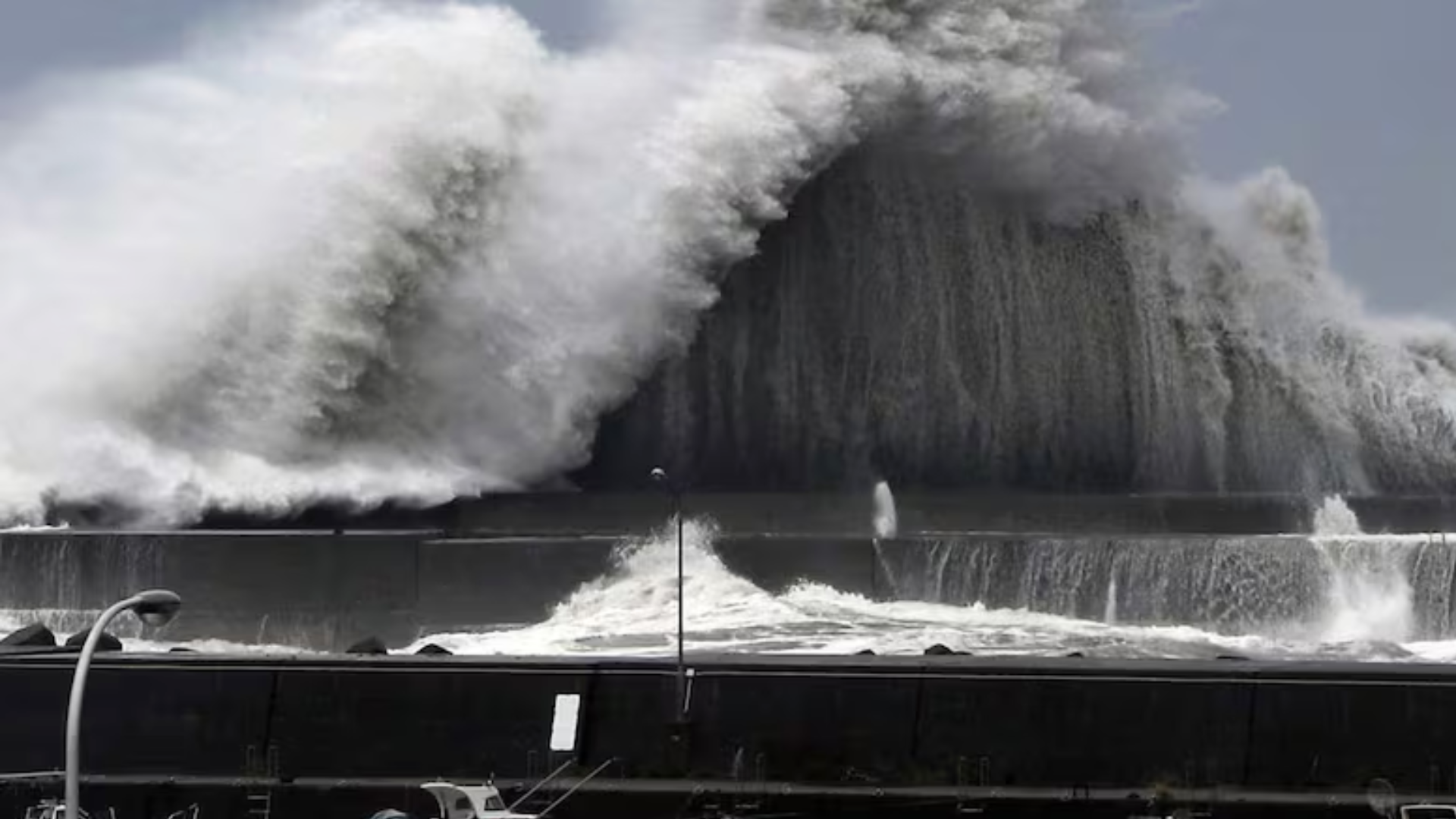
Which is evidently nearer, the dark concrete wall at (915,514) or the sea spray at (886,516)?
the dark concrete wall at (915,514)

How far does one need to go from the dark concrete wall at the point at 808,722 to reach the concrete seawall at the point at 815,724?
0.05 ft

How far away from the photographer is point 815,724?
16250 mm

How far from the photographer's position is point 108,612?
479 inches

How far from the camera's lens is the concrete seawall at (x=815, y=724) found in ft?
52.0

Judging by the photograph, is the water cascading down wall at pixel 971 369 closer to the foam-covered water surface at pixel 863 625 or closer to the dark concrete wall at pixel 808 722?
the foam-covered water surface at pixel 863 625

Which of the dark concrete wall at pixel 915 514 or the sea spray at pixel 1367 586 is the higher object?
the dark concrete wall at pixel 915 514

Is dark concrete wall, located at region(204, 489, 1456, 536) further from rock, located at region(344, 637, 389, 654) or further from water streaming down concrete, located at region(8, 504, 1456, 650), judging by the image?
rock, located at region(344, 637, 389, 654)

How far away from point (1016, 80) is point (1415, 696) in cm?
2135

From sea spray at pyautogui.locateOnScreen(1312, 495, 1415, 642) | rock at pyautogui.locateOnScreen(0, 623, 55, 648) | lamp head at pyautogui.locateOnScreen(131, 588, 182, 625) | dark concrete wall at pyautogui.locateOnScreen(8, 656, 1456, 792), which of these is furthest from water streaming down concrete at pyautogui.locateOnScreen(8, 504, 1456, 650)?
lamp head at pyautogui.locateOnScreen(131, 588, 182, 625)

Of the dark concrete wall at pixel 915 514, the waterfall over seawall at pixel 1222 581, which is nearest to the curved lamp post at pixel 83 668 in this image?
the waterfall over seawall at pixel 1222 581

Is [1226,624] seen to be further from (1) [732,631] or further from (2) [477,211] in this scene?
(2) [477,211]

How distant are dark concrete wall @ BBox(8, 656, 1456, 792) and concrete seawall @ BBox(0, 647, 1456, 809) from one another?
0.01m

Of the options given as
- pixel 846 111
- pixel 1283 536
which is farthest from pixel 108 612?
pixel 846 111

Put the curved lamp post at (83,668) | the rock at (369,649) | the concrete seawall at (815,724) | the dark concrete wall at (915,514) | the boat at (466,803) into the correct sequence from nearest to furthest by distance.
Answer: the curved lamp post at (83,668) → the boat at (466,803) → the concrete seawall at (815,724) → the rock at (369,649) → the dark concrete wall at (915,514)
